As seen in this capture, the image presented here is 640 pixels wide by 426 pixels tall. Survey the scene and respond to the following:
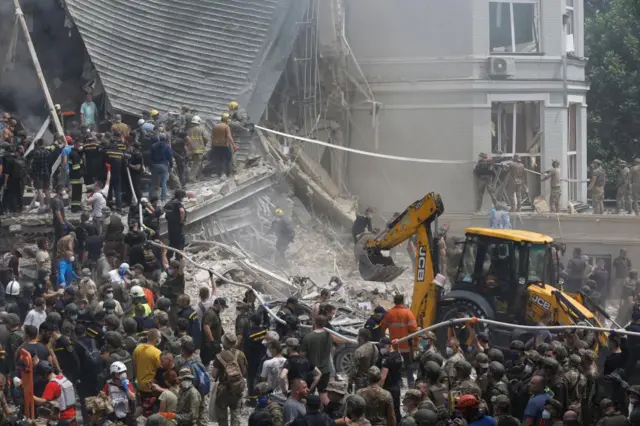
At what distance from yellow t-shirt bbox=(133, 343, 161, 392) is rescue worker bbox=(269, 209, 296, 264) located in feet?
37.0

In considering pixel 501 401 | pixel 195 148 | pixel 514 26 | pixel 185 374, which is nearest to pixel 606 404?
pixel 501 401

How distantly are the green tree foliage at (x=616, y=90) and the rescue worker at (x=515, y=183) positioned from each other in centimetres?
1713

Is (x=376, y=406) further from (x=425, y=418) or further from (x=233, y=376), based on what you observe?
(x=233, y=376)

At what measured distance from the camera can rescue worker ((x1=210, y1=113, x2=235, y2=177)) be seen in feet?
84.0

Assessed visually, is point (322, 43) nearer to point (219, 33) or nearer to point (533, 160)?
point (219, 33)

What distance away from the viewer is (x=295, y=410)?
12.6 m

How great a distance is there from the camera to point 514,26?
3161cm

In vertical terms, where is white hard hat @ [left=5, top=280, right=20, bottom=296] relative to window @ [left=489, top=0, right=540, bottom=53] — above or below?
below

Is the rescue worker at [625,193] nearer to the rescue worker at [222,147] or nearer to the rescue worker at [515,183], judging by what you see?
the rescue worker at [515,183]

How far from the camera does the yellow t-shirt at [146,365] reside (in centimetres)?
1427

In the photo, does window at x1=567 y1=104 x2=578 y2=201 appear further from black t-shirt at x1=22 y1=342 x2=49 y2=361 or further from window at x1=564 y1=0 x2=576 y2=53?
black t-shirt at x1=22 y1=342 x2=49 y2=361

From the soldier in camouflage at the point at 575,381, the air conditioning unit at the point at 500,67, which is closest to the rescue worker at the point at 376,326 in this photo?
the soldier in camouflage at the point at 575,381

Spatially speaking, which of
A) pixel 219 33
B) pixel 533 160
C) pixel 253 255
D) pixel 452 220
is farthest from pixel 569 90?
pixel 253 255

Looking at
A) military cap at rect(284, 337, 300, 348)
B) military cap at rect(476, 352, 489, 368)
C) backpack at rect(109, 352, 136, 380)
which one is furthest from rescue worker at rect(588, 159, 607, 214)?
backpack at rect(109, 352, 136, 380)
